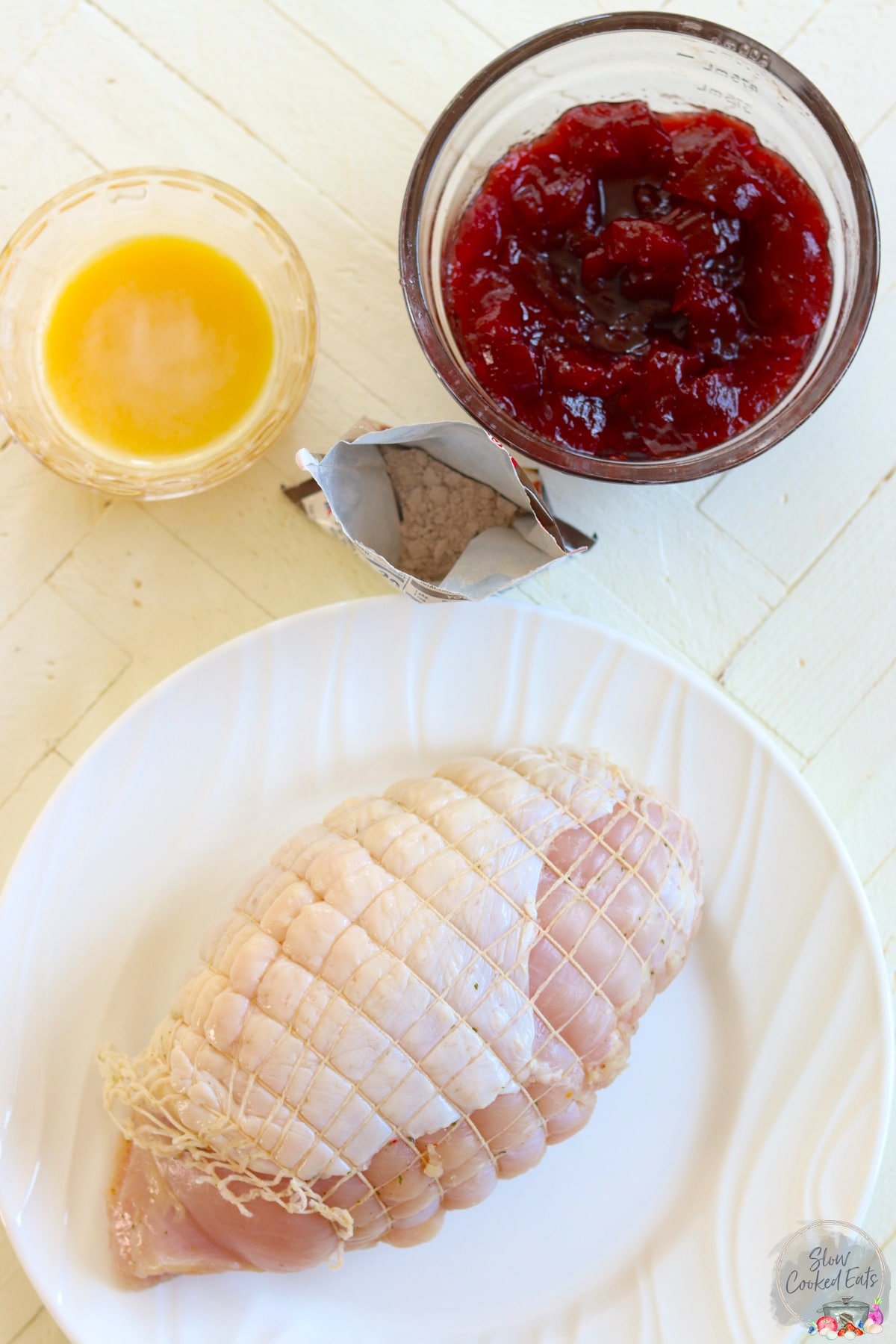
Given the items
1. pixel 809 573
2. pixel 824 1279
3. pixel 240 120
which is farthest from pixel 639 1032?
pixel 240 120

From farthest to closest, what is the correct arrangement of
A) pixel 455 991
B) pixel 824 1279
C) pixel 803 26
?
pixel 803 26 → pixel 824 1279 → pixel 455 991

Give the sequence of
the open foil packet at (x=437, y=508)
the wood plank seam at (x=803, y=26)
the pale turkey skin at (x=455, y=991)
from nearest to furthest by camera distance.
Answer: the pale turkey skin at (x=455, y=991)
the open foil packet at (x=437, y=508)
the wood plank seam at (x=803, y=26)

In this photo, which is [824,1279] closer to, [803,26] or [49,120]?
[803,26]

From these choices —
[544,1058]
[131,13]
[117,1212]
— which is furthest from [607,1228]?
[131,13]

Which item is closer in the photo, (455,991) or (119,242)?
(455,991)

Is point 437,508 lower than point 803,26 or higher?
lower

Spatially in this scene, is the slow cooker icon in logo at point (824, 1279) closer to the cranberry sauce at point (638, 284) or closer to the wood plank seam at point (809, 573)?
the wood plank seam at point (809, 573)

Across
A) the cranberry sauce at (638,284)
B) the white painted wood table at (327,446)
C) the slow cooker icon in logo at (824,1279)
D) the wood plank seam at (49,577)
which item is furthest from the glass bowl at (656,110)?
the slow cooker icon in logo at (824,1279)

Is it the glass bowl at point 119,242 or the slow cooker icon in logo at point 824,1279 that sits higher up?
the glass bowl at point 119,242
